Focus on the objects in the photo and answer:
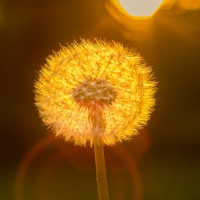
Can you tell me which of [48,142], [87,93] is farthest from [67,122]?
[48,142]

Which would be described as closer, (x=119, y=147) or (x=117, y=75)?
(x=117, y=75)

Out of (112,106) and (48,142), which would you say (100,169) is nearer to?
(112,106)

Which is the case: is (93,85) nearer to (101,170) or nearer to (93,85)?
(93,85)

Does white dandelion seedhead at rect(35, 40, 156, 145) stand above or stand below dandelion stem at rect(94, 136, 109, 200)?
above

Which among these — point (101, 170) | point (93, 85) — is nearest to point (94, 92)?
point (93, 85)

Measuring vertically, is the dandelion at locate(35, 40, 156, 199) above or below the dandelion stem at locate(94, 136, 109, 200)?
above

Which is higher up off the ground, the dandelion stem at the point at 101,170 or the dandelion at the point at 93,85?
the dandelion at the point at 93,85

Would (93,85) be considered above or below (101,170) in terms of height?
above
